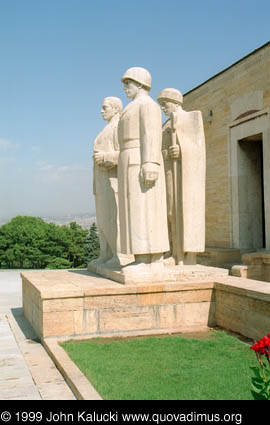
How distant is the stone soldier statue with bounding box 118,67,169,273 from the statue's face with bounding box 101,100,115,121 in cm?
190

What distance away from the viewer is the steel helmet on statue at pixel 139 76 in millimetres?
6824

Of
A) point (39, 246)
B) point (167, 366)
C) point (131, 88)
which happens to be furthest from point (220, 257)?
point (39, 246)

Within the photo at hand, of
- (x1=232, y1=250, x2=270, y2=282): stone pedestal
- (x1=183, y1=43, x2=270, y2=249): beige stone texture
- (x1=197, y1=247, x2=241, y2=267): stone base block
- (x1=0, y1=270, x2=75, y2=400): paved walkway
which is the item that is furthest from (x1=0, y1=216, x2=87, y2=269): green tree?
(x1=0, y1=270, x2=75, y2=400): paved walkway

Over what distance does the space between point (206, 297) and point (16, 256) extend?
35765mm

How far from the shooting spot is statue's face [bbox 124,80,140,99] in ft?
22.6

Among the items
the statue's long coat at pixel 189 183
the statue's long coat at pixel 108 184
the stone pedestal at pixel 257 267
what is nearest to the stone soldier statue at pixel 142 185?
the statue's long coat at pixel 189 183

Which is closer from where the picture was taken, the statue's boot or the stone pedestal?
the statue's boot

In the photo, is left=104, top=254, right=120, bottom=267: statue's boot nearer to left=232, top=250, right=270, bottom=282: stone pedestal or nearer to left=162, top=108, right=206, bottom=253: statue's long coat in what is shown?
left=162, top=108, right=206, bottom=253: statue's long coat

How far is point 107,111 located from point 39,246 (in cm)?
3369

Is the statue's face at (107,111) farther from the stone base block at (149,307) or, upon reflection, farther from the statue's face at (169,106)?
the stone base block at (149,307)

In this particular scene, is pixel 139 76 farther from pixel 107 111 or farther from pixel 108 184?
pixel 108 184

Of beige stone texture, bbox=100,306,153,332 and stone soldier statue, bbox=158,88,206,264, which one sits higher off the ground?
stone soldier statue, bbox=158,88,206,264
